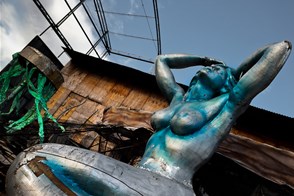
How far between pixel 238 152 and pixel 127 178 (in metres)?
3.00

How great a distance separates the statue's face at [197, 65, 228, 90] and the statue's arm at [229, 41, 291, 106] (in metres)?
0.24

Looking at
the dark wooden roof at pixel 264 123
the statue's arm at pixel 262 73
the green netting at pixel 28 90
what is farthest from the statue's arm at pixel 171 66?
the dark wooden roof at pixel 264 123

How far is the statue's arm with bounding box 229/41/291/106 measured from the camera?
6.31ft

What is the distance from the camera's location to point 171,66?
9.25 ft

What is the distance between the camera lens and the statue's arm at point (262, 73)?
192 cm

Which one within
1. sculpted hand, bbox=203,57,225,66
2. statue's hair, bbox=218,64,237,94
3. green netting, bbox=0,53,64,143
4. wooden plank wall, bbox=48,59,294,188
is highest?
green netting, bbox=0,53,64,143

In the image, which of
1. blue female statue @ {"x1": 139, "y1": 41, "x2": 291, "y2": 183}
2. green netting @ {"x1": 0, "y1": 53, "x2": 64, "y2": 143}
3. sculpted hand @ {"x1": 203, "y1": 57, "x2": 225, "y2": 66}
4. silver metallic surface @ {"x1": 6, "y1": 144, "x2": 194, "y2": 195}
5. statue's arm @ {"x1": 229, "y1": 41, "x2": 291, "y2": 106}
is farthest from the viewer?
green netting @ {"x1": 0, "y1": 53, "x2": 64, "y2": 143}

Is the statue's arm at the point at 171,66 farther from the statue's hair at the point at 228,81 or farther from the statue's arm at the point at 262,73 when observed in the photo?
the statue's arm at the point at 262,73

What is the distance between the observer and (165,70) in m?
2.71

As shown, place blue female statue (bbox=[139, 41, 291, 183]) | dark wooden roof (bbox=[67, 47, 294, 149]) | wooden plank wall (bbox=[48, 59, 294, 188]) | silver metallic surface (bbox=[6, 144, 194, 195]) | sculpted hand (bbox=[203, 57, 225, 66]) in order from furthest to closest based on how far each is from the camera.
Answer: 1. dark wooden roof (bbox=[67, 47, 294, 149])
2. wooden plank wall (bbox=[48, 59, 294, 188])
3. sculpted hand (bbox=[203, 57, 225, 66])
4. blue female statue (bbox=[139, 41, 291, 183])
5. silver metallic surface (bbox=[6, 144, 194, 195])

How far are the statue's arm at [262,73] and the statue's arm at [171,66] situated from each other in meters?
0.64

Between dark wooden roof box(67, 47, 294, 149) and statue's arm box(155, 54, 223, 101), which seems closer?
statue's arm box(155, 54, 223, 101)

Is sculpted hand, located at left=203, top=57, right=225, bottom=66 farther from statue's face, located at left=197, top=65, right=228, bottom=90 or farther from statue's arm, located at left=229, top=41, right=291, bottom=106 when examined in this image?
statue's arm, located at left=229, top=41, right=291, bottom=106

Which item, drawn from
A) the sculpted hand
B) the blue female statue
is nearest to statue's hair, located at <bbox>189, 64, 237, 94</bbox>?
the blue female statue
